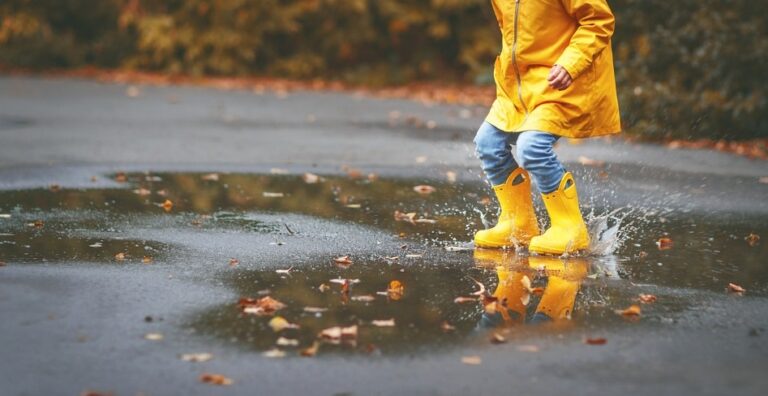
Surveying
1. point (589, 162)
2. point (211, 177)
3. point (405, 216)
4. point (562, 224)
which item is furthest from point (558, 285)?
point (589, 162)

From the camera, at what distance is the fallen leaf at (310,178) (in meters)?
9.16

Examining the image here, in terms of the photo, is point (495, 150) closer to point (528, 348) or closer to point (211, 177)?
point (528, 348)

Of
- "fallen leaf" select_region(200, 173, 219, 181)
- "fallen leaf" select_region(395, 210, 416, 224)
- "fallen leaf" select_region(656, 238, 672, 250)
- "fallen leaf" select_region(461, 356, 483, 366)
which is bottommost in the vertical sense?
"fallen leaf" select_region(200, 173, 219, 181)

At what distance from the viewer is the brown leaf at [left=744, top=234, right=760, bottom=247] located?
679 centimetres

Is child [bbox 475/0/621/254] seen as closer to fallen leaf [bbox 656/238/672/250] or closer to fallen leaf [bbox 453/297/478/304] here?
fallen leaf [bbox 656/238/672/250]

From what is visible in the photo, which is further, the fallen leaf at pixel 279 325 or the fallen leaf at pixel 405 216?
the fallen leaf at pixel 405 216

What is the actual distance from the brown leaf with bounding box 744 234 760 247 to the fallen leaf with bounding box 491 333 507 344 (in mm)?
2840

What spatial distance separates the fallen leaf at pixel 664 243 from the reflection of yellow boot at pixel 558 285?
733 mm

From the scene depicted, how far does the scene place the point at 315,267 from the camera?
5824 millimetres

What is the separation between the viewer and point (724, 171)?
9953 mm

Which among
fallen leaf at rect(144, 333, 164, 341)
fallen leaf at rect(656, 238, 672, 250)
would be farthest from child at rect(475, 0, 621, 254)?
fallen leaf at rect(144, 333, 164, 341)

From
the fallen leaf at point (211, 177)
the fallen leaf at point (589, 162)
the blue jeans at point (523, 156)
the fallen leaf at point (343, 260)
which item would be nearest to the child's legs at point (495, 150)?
the blue jeans at point (523, 156)

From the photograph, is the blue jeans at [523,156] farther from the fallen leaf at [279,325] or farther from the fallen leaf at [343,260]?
the fallen leaf at [279,325]

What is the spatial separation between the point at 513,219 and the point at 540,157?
2.21 feet
